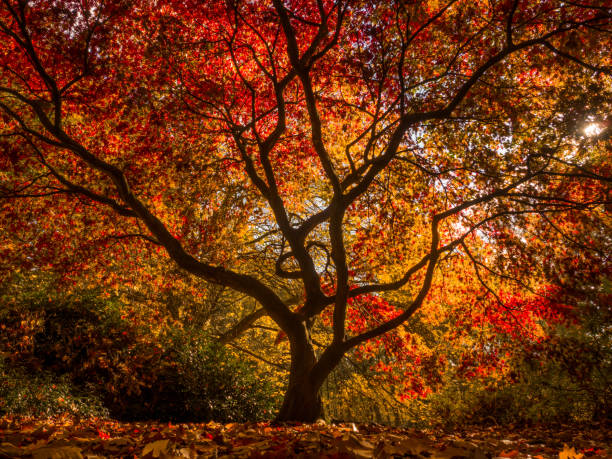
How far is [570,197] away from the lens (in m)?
6.05

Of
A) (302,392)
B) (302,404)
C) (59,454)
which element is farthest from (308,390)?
(59,454)

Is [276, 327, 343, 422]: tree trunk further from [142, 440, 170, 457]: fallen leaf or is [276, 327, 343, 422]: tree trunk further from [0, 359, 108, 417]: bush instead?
[0, 359, 108, 417]: bush

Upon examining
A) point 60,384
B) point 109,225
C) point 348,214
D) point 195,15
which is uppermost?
point 195,15

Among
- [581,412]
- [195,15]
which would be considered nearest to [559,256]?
[581,412]

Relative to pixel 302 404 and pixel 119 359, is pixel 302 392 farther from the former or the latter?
pixel 119 359

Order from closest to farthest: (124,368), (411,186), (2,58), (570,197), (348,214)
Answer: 1. (570,197)
2. (2,58)
3. (411,186)
4. (124,368)
5. (348,214)

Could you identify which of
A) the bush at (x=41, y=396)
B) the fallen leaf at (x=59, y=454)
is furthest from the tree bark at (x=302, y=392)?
the bush at (x=41, y=396)

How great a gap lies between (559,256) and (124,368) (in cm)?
881

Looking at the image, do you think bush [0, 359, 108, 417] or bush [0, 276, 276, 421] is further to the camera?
bush [0, 276, 276, 421]

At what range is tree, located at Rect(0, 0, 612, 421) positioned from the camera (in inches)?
203

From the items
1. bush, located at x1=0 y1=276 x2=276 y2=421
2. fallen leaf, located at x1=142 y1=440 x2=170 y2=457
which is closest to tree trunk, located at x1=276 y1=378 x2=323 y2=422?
bush, located at x1=0 y1=276 x2=276 y2=421

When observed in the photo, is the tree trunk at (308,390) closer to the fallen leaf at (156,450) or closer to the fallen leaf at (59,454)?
the fallen leaf at (156,450)

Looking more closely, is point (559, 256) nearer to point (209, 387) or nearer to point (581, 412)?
point (581, 412)

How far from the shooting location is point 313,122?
5.07 meters
